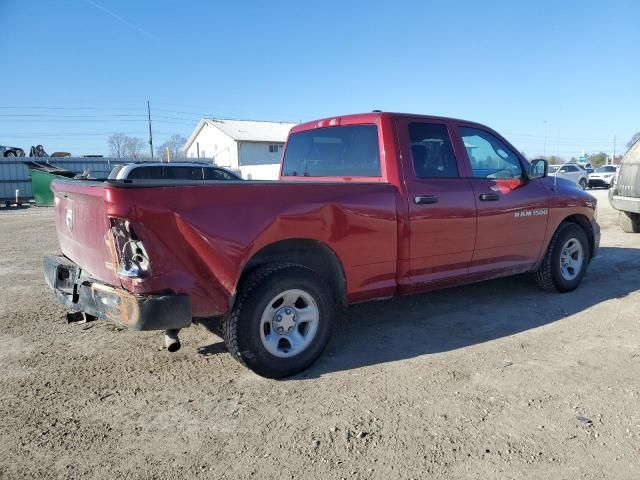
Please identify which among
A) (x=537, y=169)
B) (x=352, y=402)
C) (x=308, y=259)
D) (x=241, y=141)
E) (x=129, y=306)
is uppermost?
(x=241, y=141)

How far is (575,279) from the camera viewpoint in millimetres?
5844

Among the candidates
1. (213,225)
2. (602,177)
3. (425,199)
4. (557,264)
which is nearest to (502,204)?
(425,199)

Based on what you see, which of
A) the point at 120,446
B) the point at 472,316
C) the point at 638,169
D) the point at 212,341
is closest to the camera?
the point at 120,446

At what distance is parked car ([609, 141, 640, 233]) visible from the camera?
9539mm

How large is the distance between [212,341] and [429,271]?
2049 mm

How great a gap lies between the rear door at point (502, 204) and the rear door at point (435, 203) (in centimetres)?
17

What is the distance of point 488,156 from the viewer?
200 inches

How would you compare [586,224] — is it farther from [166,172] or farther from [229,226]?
[166,172]

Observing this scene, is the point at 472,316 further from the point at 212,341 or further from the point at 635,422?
the point at 212,341

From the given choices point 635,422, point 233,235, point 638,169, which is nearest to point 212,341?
point 233,235

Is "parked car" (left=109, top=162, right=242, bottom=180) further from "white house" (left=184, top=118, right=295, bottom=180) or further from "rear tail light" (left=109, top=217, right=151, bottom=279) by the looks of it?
"white house" (left=184, top=118, right=295, bottom=180)

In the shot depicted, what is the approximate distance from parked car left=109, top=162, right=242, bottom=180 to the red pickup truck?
6621mm

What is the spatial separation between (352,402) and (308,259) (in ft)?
3.95

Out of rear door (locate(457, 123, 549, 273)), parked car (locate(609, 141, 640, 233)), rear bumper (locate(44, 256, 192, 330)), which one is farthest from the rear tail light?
parked car (locate(609, 141, 640, 233))
